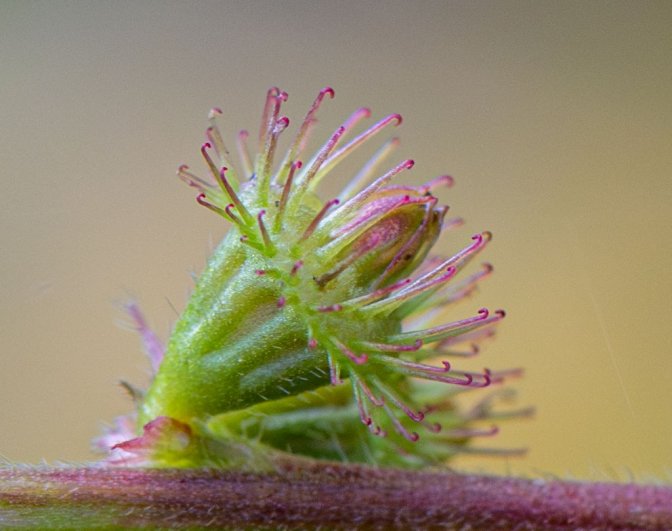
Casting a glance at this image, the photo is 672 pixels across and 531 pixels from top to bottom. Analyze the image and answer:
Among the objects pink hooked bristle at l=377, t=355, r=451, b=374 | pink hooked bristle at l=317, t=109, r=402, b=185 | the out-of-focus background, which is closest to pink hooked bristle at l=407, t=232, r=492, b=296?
pink hooked bristle at l=377, t=355, r=451, b=374

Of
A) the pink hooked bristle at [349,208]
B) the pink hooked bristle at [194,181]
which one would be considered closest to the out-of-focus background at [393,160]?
the pink hooked bristle at [194,181]

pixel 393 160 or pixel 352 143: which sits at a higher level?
pixel 393 160

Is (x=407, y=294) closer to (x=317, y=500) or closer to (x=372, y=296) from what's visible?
(x=372, y=296)

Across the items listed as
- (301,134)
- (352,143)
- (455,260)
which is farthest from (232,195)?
(455,260)

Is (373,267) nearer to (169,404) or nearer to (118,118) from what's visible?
(169,404)

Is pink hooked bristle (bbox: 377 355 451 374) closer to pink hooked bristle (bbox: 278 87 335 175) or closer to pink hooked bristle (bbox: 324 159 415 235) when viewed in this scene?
pink hooked bristle (bbox: 324 159 415 235)
